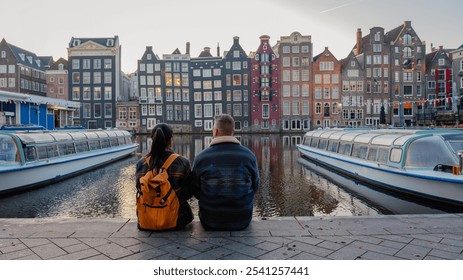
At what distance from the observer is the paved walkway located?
3.91m

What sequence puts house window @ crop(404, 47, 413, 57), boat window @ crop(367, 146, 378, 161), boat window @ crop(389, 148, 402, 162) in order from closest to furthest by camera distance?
boat window @ crop(389, 148, 402, 162)
boat window @ crop(367, 146, 378, 161)
house window @ crop(404, 47, 413, 57)

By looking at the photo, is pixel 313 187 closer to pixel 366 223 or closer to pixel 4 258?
pixel 366 223

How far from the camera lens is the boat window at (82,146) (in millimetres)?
17688

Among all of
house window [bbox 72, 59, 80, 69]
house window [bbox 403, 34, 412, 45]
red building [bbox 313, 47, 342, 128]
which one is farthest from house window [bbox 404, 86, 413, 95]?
house window [bbox 72, 59, 80, 69]

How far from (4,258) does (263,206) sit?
23.1ft

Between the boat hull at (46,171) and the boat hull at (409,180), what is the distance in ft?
39.8

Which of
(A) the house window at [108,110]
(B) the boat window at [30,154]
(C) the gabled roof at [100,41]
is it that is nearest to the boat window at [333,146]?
(B) the boat window at [30,154]

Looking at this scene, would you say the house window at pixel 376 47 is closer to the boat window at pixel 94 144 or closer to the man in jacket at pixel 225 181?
the boat window at pixel 94 144

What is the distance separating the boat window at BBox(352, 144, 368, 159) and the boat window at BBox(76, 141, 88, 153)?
13120 mm

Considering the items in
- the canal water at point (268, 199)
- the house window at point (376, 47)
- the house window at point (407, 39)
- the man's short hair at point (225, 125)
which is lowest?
the canal water at point (268, 199)

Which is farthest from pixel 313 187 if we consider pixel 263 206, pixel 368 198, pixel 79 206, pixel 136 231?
pixel 136 231

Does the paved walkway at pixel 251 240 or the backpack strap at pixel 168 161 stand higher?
the backpack strap at pixel 168 161

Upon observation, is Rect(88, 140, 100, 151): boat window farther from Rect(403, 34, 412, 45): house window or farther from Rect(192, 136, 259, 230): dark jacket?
Rect(403, 34, 412, 45): house window
